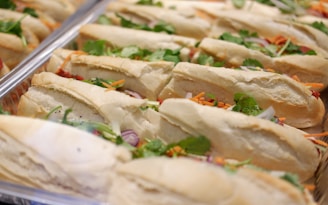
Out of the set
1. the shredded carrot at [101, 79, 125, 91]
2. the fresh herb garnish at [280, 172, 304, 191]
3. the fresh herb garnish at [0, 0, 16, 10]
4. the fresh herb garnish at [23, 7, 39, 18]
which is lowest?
the fresh herb garnish at [23, 7, 39, 18]

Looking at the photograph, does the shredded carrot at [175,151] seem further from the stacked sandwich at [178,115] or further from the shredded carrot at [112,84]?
the shredded carrot at [112,84]

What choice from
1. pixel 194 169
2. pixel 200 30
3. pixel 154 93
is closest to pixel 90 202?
pixel 194 169

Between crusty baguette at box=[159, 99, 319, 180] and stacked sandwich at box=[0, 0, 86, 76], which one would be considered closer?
crusty baguette at box=[159, 99, 319, 180]

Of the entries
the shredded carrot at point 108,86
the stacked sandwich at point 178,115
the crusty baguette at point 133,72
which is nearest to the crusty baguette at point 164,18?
the stacked sandwich at point 178,115

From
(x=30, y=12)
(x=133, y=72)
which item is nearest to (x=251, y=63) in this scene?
(x=133, y=72)

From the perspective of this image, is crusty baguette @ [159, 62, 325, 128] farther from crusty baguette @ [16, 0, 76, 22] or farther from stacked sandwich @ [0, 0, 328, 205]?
crusty baguette @ [16, 0, 76, 22]

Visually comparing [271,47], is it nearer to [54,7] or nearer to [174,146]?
[174,146]

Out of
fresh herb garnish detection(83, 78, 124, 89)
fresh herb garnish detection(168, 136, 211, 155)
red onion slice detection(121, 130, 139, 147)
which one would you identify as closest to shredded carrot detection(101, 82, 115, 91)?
fresh herb garnish detection(83, 78, 124, 89)

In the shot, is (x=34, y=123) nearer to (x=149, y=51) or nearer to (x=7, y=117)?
(x=7, y=117)
